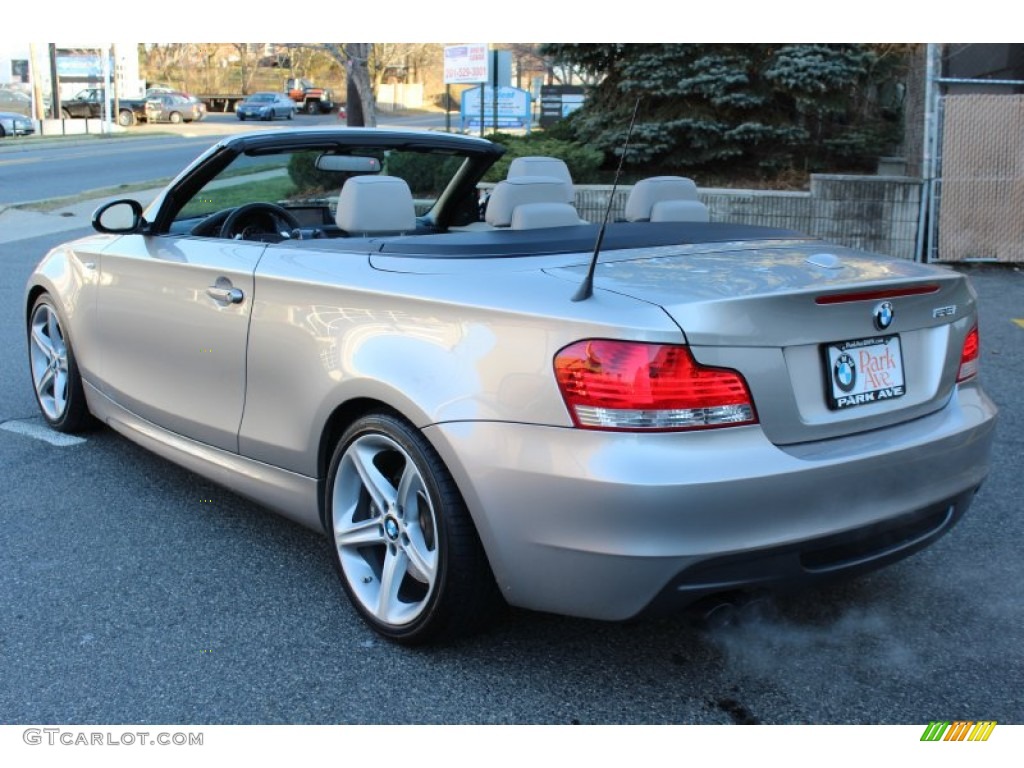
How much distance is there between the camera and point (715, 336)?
2645 mm

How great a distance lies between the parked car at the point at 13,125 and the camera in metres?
39.6

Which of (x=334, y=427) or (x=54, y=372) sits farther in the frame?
(x=54, y=372)

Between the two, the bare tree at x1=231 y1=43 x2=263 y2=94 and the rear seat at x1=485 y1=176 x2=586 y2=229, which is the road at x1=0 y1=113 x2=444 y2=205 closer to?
the rear seat at x1=485 y1=176 x2=586 y2=229

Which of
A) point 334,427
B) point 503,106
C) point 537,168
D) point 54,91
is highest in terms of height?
point 54,91

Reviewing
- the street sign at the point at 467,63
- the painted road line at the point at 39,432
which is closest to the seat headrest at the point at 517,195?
the painted road line at the point at 39,432

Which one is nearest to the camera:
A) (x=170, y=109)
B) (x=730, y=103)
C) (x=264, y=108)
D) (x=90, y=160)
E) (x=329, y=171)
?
(x=329, y=171)

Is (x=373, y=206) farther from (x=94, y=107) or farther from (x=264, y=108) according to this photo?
(x=94, y=107)

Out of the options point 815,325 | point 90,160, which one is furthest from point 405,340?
point 90,160

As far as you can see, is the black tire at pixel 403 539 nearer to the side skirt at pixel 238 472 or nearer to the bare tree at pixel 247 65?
the side skirt at pixel 238 472

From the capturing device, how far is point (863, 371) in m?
2.89

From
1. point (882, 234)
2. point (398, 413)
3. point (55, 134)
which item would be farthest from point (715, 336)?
point (55, 134)

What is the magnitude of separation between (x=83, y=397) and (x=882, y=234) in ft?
27.1

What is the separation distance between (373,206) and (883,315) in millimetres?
1881
